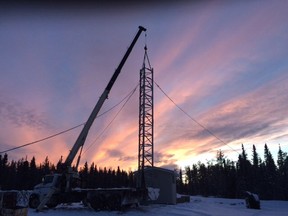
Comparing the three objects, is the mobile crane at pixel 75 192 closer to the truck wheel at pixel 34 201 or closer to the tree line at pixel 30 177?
the truck wheel at pixel 34 201

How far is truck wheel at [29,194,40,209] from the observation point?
28609mm

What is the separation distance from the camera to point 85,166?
130750 mm

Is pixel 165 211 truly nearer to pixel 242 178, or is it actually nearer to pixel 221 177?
pixel 242 178

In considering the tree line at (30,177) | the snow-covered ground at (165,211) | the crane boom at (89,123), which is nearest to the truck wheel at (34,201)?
the snow-covered ground at (165,211)

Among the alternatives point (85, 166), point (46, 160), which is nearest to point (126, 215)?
point (85, 166)

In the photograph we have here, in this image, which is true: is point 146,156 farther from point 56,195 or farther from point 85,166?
point 85,166

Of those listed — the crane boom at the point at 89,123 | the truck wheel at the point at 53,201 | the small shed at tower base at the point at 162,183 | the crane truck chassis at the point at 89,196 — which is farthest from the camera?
the small shed at tower base at the point at 162,183

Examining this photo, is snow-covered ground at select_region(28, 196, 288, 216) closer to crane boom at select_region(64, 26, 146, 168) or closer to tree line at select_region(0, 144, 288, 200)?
crane boom at select_region(64, 26, 146, 168)

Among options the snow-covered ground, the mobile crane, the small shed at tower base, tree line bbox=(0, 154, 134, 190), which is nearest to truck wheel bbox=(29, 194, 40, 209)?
the mobile crane

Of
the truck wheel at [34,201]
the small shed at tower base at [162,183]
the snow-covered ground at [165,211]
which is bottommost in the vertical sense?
the snow-covered ground at [165,211]

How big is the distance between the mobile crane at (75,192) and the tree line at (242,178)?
62327 millimetres

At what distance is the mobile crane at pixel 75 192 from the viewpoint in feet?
87.9

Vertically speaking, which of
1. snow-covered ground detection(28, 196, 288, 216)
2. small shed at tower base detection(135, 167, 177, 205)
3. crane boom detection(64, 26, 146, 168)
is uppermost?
crane boom detection(64, 26, 146, 168)

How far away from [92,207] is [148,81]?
690 inches
